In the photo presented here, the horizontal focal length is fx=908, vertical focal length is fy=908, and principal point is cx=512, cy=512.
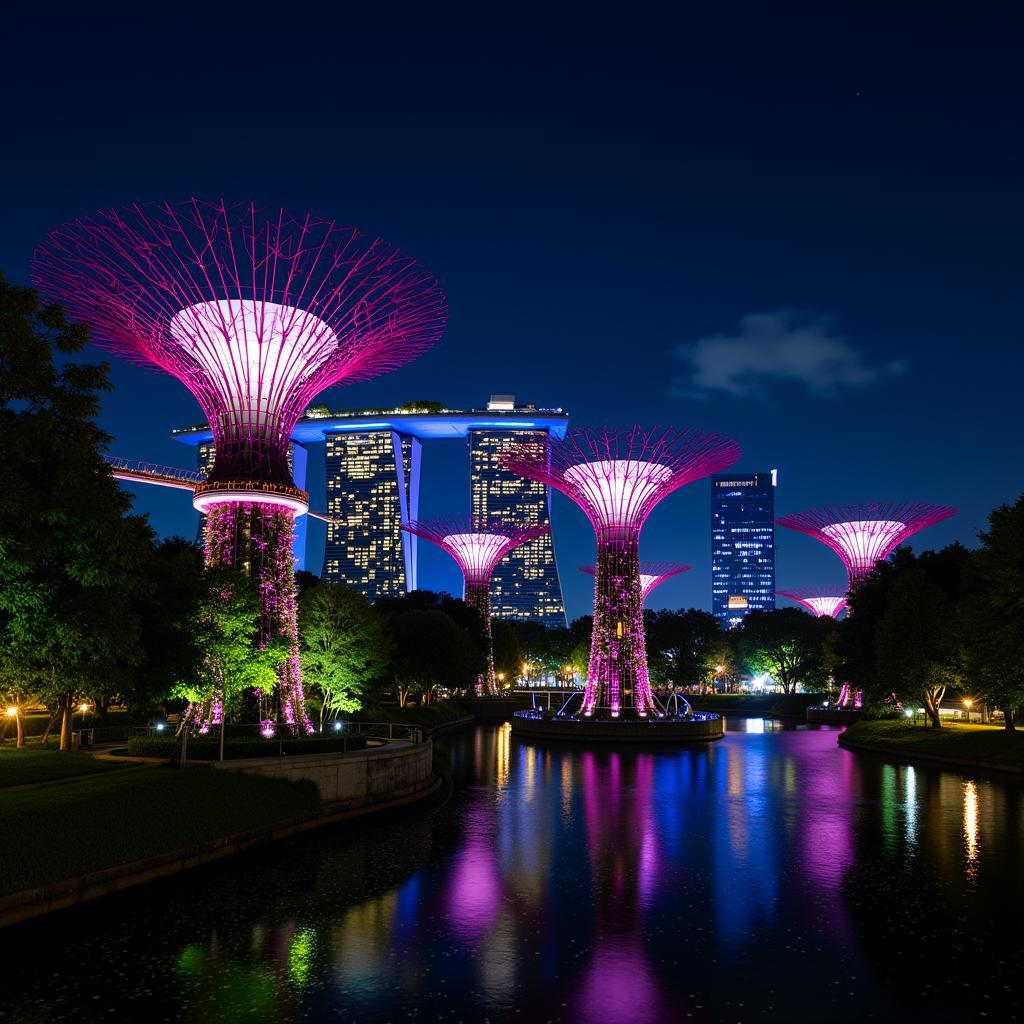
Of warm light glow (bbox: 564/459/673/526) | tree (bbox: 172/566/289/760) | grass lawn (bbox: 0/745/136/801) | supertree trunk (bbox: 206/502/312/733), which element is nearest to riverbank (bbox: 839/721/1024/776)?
warm light glow (bbox: 564/459/673/526)

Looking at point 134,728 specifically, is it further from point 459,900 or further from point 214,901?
point 459,900

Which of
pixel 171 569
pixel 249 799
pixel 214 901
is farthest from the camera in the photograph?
pixel 171 569

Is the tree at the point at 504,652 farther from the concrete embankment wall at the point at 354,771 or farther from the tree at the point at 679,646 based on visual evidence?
the concrete embankment wall at the point at 354,771

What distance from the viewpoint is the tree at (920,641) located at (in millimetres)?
48781

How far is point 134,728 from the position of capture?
32094 millimetres

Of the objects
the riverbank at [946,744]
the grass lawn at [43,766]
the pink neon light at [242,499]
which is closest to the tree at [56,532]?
the grass lawn at [43,766]

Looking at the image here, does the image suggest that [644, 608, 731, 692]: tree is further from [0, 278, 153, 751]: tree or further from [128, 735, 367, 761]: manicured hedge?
[0, 278, 153, 751]: tree

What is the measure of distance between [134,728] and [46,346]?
16164 mm

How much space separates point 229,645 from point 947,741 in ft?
117

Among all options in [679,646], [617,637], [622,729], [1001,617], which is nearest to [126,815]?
[1001,617]

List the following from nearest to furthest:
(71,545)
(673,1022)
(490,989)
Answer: (673,1022), (490,989), (71,545)

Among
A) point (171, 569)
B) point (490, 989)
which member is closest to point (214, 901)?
point (490, 989)

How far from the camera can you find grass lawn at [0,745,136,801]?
21891mm

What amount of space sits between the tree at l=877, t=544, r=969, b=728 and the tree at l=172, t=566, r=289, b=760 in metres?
34.8
